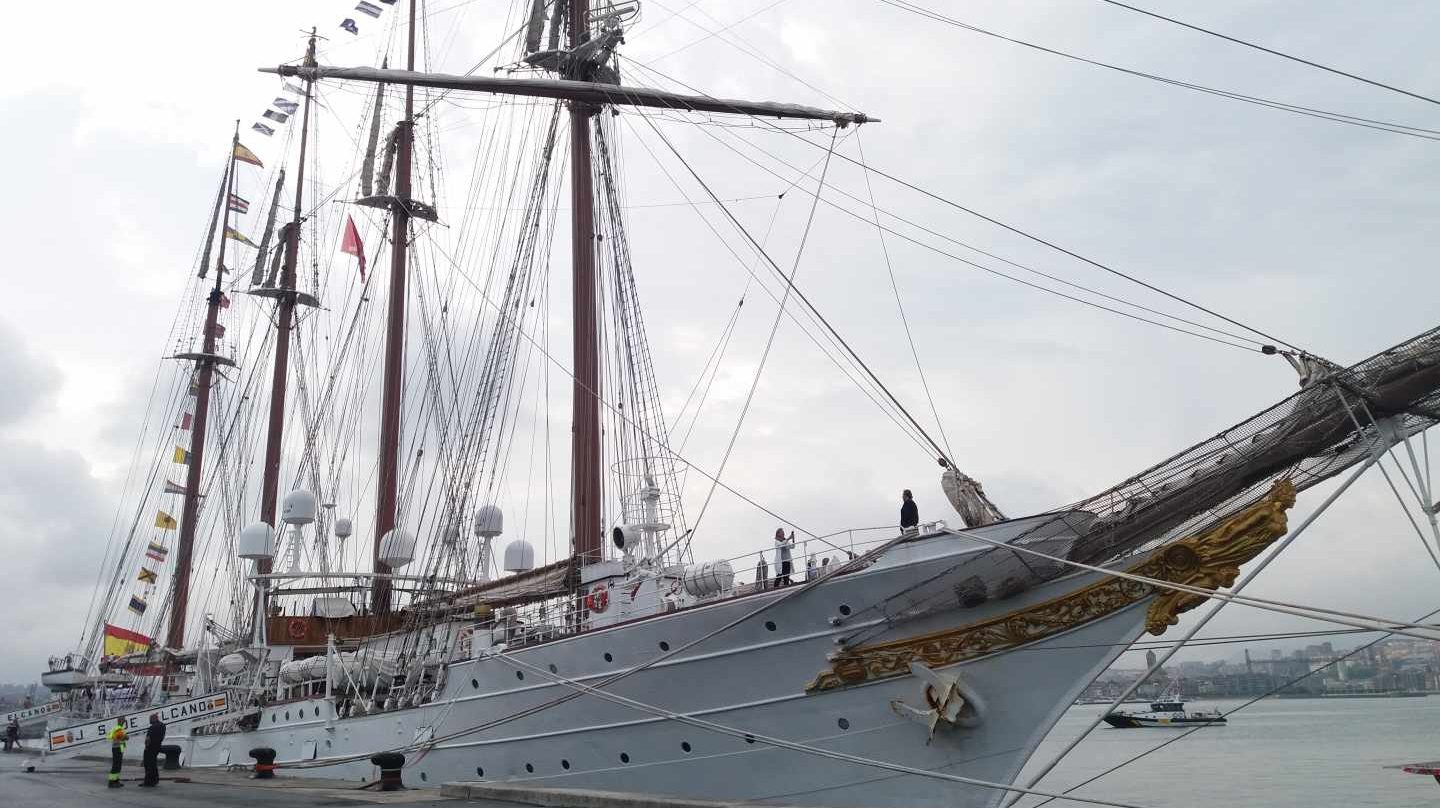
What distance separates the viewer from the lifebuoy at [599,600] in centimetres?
1730

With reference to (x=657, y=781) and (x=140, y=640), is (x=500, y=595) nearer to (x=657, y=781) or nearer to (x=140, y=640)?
(x=657, y=781)

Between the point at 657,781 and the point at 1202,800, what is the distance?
23.3 metres

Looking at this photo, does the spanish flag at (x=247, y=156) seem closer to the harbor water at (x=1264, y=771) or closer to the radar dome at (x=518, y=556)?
the radar dome at (x=518, y=556)

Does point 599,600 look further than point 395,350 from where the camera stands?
No

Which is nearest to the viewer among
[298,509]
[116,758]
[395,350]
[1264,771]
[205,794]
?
[205,794]

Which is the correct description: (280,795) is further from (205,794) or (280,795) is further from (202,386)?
(202,386)

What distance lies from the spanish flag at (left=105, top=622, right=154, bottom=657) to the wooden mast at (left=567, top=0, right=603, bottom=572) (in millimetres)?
32067

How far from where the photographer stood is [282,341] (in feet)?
141

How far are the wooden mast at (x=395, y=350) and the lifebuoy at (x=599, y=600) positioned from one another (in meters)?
13.5

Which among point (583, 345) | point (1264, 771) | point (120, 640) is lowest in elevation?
point (1264, 771)

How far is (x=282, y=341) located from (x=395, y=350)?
10.7 m

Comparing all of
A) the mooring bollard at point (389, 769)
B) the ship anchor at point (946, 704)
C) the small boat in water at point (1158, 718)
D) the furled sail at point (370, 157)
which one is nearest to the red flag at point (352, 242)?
the furled sail at point (370, 157)

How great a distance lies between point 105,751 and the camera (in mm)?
35812

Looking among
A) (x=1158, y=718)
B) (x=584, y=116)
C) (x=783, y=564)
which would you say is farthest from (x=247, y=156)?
(x=1158, y=718)
